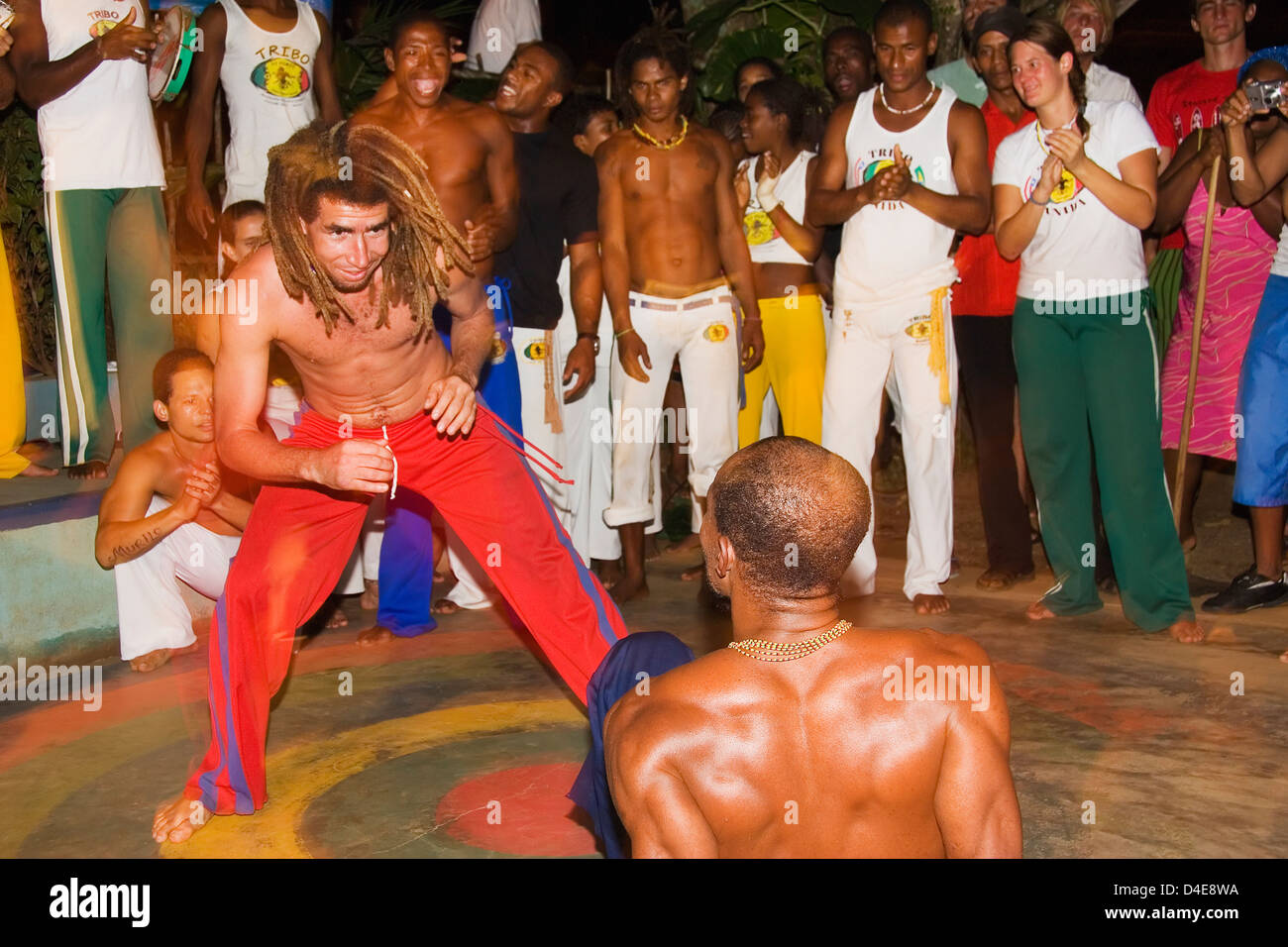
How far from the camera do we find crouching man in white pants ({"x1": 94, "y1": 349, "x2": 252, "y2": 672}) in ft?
17.5

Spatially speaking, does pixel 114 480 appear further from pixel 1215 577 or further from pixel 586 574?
pixel 1215 577

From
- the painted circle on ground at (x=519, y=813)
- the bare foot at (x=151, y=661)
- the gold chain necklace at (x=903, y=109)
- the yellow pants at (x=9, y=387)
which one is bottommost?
the painted circle on ground at (x=519, y=813)

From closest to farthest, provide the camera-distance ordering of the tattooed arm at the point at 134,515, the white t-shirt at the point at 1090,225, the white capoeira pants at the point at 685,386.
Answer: the tattooed arm at the point at 134,515
the white t-shirt at the point at 1090,225
the white capoeira pants at the point at 685,386

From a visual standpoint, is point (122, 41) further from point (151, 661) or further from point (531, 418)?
point (151, 661)

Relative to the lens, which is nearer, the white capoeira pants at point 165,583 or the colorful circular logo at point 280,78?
the white capoeira pants at point 165,583

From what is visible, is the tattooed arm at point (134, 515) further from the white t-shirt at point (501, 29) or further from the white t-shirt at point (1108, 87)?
the white t-shirt at point (1108, 87)

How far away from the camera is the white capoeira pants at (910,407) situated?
5785 mm

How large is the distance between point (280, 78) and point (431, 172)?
2.97 feet

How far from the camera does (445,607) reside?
614 cm

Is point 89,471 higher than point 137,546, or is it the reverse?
point 89,471

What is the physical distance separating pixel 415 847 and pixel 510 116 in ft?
11.6

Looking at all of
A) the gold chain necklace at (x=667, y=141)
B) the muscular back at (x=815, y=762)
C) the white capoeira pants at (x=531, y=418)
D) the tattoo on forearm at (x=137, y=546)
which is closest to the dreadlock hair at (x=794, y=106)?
the gold chain necklace at (x=667, y=141)

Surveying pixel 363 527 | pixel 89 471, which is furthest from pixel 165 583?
pixel 363 527

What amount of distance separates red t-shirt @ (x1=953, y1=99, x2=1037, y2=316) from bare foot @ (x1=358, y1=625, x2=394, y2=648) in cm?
284
